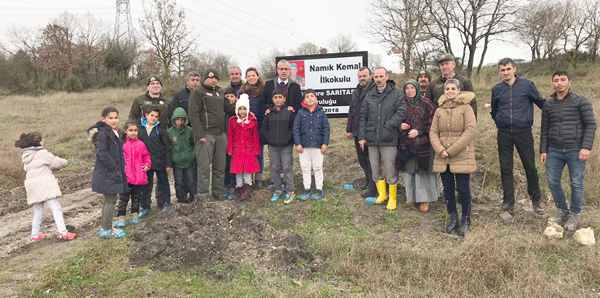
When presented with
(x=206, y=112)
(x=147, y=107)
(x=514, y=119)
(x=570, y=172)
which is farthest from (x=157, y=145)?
(x=570, y=172)

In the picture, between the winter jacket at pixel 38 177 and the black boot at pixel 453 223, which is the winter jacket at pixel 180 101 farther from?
the black boot at pixel 453 223

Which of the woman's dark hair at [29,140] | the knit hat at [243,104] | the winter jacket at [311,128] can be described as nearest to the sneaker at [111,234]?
the woman's dark hair at [29,140]

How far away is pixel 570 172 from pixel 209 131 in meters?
5.21

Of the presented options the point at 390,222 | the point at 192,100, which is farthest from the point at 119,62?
the point at 390,222

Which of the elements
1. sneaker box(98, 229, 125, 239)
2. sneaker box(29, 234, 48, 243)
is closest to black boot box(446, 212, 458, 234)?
sneaker box(98, 229, 125, 239)

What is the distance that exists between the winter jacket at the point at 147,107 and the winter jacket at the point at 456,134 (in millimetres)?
4302

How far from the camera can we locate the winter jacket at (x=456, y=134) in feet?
14.3

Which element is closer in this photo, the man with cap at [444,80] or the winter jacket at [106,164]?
the winter jacket at [106,164]

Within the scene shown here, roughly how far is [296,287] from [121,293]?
5.50ft

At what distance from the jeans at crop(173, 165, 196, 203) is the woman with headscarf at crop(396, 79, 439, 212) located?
134 inches

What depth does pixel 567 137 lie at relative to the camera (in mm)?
4484

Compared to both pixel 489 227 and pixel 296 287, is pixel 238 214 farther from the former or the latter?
pixel 489 227

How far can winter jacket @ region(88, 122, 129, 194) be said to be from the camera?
15.3 ft

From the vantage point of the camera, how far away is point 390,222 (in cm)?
506
